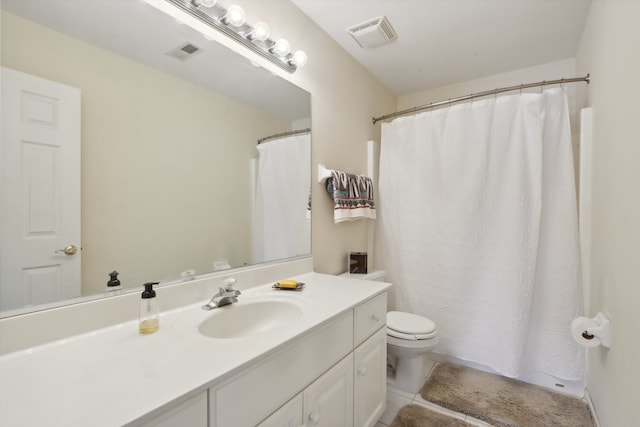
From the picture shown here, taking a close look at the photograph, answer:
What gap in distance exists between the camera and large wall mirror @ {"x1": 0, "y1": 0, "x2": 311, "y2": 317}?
2.48ft

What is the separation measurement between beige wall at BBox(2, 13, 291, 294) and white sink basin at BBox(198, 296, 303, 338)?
0.73ft

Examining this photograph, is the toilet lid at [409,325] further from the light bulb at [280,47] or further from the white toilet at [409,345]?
the light bulb at [280,47]

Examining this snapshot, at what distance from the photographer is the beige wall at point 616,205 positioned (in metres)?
1.00

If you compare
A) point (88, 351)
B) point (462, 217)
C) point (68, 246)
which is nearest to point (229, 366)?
point (88, 351)

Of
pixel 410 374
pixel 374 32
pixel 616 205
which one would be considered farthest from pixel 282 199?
pixel 616 205

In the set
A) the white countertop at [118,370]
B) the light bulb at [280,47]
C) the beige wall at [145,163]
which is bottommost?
the white countertop at [118,370]

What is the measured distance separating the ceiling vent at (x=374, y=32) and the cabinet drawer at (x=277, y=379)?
1.76m

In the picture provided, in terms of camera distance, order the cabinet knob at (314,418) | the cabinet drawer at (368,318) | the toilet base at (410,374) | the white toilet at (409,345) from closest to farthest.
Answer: the cabinet knob at (314,418) < the cabinet drawer at (368,318) < the white toilet at (409,345) < the toilet base at (410,374)

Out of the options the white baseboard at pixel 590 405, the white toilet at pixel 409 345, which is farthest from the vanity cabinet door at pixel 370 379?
the white baseboard at pixel 590 405

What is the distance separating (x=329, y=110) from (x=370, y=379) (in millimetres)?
1609

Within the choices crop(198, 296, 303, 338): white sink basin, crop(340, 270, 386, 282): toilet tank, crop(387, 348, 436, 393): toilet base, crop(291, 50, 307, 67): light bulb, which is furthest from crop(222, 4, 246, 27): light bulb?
crop(387, 348, 436, 393): toilet base

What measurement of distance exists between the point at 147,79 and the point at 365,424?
5.55 ft

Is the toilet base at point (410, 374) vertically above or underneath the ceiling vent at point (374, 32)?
underneath

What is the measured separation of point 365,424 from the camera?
1269 millimetres
